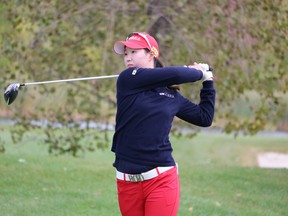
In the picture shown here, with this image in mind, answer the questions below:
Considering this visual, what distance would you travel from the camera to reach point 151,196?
4711mm

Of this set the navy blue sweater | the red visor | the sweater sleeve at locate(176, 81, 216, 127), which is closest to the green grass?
the sweater sleeve at locate(176, 81, 216, 127)

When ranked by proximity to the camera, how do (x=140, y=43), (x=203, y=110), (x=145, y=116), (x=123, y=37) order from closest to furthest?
(x=145, y=116), (x=140, y=43), (x=203, y=110), (x=123, y=37)

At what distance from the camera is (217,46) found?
39.1 ft

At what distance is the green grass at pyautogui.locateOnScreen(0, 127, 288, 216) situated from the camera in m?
7.79

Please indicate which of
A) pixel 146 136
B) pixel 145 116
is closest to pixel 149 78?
pixel 145 116

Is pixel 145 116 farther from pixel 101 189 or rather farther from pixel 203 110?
pixel 101 189

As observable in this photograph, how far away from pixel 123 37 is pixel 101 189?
431 cm

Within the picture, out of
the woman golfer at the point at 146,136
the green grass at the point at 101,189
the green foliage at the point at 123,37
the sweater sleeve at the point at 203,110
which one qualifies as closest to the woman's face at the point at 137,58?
the woman golfer at the point at 146,136

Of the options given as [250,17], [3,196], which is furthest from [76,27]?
[3,196]

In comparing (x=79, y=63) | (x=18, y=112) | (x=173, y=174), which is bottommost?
(x=18, y=112)

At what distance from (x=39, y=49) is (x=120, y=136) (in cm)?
830

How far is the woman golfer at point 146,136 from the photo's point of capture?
4699 millimetres

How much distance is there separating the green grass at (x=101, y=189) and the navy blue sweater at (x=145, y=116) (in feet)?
9.65

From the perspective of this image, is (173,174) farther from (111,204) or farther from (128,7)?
(128,7)
